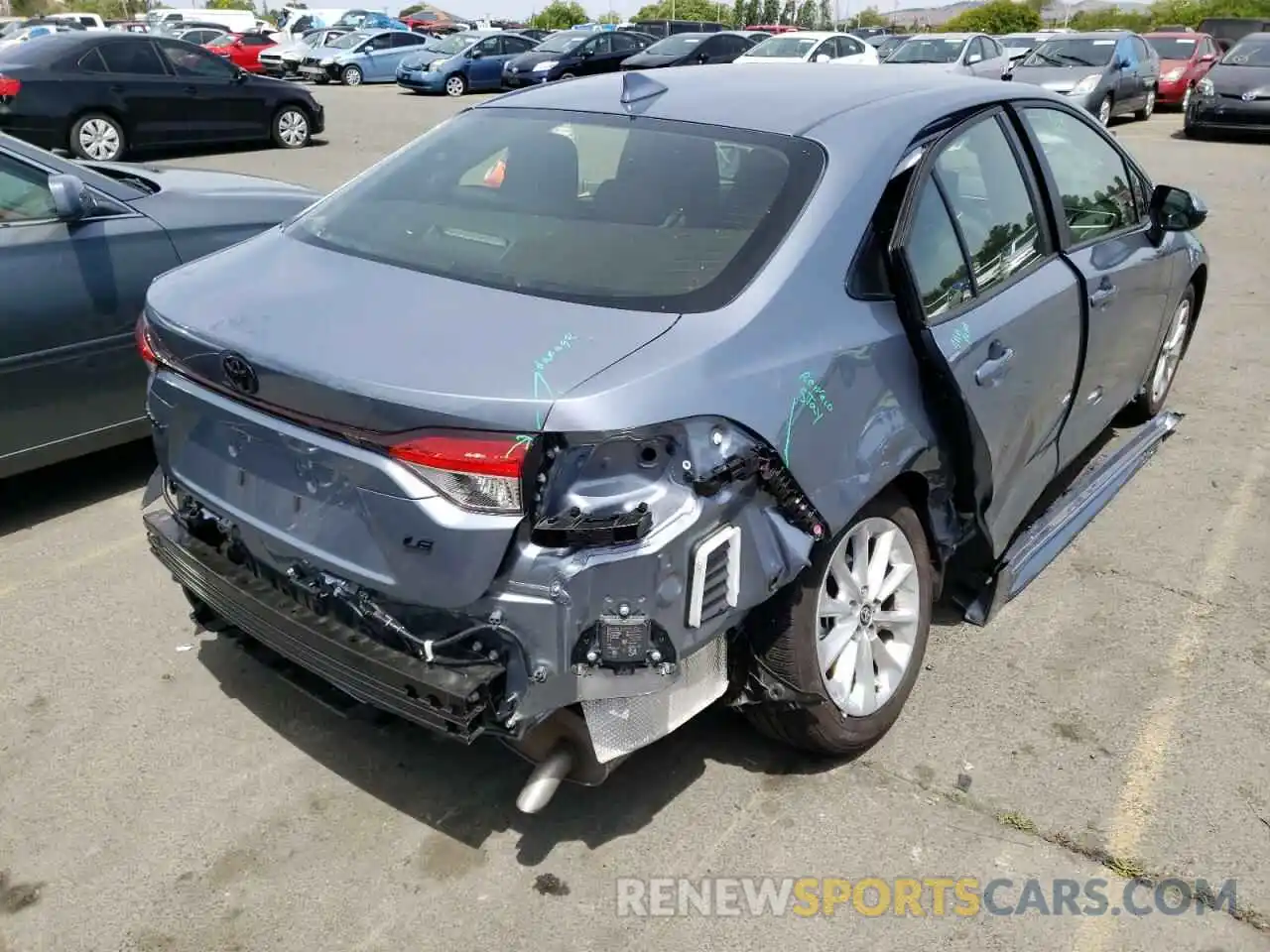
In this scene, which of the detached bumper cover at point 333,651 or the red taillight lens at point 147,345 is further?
the red taillight lens at point 147,345

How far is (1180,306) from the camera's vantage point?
5309 millimetres

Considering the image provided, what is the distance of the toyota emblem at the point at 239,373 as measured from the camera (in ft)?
8.19

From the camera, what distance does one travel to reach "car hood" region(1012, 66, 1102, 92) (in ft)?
54.6

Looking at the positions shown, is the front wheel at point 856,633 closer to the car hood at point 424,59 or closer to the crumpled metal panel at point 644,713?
the crumpled metal panel at point 644,713

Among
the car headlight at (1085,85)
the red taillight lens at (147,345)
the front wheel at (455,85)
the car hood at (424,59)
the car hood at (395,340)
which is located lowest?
the front wheel at (455,85)

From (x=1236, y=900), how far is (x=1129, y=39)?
18.9 meters

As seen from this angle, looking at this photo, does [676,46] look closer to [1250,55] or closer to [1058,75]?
[1058,75]

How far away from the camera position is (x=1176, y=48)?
21.9m

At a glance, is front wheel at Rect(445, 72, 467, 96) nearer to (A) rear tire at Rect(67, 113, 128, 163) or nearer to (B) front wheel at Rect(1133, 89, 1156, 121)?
(A) rear tire at Rect(67, 113, 128, 163)

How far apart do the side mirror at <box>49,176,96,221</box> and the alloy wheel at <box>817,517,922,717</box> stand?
329cm

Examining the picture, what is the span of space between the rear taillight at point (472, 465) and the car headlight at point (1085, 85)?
16960mm

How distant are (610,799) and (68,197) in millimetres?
3150

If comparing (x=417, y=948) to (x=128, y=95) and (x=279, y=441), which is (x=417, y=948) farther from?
(x=128, y=95)

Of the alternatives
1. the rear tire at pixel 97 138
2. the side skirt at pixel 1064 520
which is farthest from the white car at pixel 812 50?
the side skirt at pixel 1064 520
